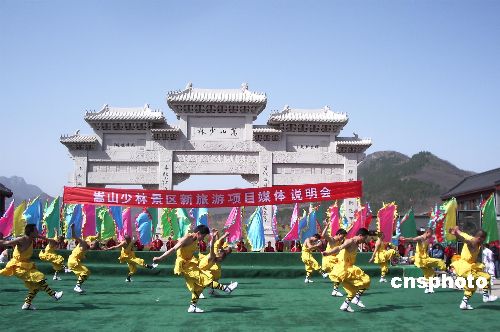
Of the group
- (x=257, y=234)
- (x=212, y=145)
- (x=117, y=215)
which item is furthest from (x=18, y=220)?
(x=212, y=145)

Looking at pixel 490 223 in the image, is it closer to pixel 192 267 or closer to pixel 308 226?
pixel 192 267

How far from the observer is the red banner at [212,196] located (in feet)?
46.3

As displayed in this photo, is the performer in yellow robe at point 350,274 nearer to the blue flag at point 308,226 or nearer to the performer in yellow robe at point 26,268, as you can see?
the performer in yellow robe at point 26,268

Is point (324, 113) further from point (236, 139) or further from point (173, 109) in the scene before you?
point (173, 109)

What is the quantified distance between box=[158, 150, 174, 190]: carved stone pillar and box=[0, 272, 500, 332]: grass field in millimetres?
15859

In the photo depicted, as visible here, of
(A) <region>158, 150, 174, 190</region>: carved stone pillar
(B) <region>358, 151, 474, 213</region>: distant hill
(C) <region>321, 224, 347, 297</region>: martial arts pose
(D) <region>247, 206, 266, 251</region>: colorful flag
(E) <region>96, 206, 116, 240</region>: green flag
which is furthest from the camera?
(B) <region>358, 151, 474, 213</region>: distant hill

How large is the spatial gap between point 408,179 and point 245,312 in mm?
89890

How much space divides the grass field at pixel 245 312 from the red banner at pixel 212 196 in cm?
318

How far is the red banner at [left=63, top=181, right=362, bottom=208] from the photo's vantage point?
1412 cm

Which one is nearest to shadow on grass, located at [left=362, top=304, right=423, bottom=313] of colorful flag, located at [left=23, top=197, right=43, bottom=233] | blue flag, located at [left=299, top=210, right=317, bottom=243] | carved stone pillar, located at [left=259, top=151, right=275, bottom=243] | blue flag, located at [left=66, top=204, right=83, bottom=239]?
blue flag, located at [left=299, top=210, right=317, bottom=243]

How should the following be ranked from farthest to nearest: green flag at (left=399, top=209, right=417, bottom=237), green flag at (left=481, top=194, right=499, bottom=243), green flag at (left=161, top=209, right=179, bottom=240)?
green flag at (left=161, top=209, right=179, bottom=240) → green flag at (left=399, top=209, right=417, bottom=237) → green flag at (left=481, top=194, right=499, bottom=243)

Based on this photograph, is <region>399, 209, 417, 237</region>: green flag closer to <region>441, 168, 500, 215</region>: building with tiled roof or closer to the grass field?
the grass field

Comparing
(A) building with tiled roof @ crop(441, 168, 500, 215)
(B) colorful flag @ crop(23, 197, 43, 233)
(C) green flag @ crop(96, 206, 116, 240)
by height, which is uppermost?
(A) building with tiled roof @ crop(441, 168, 500, 215)

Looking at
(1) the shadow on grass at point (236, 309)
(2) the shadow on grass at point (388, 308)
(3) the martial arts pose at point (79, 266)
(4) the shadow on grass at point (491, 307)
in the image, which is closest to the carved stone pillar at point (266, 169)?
(3) the martial arts pose at point (79, 266)
